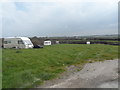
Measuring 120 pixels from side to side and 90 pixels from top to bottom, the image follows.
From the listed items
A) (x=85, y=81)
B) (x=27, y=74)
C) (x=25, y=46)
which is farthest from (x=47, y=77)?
(x=25, y=46)

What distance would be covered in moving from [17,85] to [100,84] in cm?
449

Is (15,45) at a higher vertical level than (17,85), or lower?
higher

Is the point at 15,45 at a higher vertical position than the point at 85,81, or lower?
higher

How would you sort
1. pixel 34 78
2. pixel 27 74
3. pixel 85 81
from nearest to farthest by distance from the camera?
pixel 85 81
pixel 34 78
pixel 27 74

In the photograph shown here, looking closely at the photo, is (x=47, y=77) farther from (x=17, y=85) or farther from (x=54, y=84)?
(x=17, y=85)

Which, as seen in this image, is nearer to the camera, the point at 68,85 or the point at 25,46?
the point at 68,85

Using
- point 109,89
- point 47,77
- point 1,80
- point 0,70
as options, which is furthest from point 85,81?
point 0,70

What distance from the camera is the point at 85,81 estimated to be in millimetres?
7402

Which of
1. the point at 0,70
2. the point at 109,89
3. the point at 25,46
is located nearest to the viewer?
the point at 109,89

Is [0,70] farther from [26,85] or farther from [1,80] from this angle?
[26,85]

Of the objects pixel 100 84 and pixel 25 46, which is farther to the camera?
pixel 25 46

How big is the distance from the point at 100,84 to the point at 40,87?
128 inches

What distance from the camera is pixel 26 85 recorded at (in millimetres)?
6836

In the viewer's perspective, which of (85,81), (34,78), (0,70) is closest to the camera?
(85,81)
